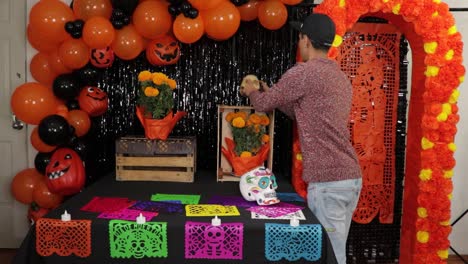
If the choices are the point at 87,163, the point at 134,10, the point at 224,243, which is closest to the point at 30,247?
the point at 224,243

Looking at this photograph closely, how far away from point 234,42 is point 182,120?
62 centimetres

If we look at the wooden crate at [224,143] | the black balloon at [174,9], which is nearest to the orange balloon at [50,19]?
the black balloon at [174,9]

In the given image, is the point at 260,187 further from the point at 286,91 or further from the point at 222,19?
the point at 222,19

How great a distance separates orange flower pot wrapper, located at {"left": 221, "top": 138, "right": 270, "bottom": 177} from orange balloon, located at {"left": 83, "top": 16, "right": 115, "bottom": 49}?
930mm

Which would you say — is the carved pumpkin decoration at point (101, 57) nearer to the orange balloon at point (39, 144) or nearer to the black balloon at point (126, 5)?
the black balloon at point (126, 5)

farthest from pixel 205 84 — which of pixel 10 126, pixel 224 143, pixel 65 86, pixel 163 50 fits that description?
pixel 10 126

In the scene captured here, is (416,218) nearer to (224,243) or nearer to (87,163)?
(224,243)

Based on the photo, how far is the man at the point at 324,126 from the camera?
2.16 meters

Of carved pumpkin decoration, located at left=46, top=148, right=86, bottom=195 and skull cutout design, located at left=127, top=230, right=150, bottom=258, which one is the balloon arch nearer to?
carved pumpkin decoration, located at left=46, top=148, right=86, bottom=195

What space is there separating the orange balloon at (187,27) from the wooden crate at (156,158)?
0.59m

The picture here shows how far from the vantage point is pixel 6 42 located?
11.7 ft

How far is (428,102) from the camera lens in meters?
2.88

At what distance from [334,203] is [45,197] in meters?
1.93

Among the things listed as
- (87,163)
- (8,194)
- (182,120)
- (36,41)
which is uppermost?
(36,41)
